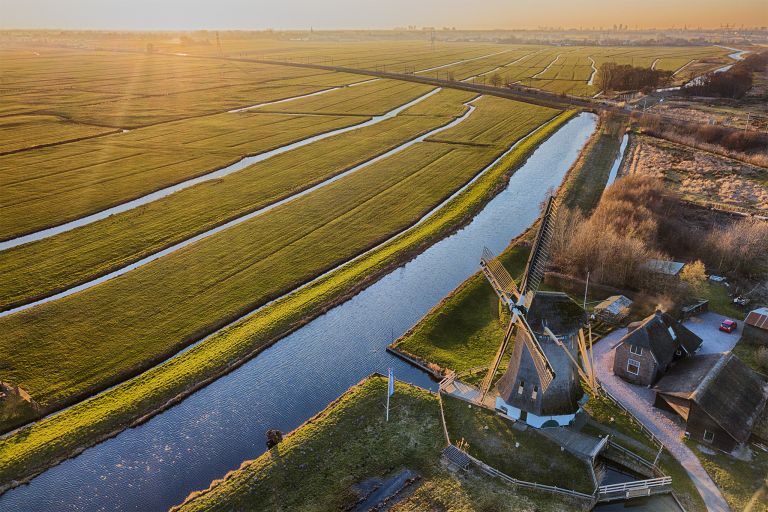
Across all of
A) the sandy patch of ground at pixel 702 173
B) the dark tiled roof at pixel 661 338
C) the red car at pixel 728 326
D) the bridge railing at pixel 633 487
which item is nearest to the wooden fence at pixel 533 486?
the bridge railing at pixel 633 487

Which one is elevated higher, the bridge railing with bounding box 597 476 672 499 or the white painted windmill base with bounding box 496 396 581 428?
the white painted windmill base with bounding box 496 396 581 428

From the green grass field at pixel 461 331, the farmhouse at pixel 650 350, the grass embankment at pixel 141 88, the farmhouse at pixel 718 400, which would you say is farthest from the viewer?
the grass embankment at pixel 141 88

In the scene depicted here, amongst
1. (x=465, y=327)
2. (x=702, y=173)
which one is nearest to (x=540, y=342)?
(x=465, y=327)

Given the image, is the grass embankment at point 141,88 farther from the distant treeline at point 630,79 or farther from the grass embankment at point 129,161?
the distant treeline at point 630,79

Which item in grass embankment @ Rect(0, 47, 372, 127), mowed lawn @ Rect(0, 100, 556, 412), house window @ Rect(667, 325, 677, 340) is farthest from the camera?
grass embankment @ Rect(0, 47, 372, 127)

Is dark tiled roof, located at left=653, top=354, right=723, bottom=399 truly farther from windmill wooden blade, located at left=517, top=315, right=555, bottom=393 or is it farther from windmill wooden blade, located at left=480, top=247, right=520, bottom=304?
windmill wooden blade, located at left=480, top=247, right=520, bottom=304

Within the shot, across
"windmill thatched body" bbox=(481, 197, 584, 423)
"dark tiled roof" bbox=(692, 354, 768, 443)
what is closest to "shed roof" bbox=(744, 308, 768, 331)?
"dark tiled roof" bbox=(692, 354, 768, 443)

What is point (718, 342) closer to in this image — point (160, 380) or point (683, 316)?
point (683, 316)

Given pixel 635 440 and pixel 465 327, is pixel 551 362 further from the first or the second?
pixel 465 327
